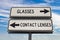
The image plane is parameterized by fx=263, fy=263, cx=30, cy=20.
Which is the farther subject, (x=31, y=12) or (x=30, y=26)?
(x=31, y=12)

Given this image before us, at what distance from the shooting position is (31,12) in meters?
26.9

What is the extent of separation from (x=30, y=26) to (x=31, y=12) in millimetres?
1438

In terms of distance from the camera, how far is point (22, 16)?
26828 millimetres

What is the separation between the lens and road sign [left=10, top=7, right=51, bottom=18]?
26.8 metres

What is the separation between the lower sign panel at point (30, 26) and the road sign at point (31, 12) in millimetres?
615

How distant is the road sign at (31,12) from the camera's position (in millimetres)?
26775

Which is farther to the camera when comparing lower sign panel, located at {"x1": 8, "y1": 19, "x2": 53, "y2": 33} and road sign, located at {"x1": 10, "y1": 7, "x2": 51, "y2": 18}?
road sign, located at {"x1": 10, "y1": 7, "x2": 51, "y2": 18}

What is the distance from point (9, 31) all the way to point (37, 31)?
2.87 metres

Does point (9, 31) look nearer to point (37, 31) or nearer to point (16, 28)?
point (16, 28)

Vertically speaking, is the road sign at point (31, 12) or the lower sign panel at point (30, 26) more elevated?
the road sign at point (31, 12)

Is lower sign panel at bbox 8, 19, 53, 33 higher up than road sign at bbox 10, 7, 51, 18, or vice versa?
road sign at bbox 10, 7, 51, 18

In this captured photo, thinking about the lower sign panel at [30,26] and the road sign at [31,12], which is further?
the road sign at [31,12]

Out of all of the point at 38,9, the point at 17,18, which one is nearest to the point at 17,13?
the point at 17,18

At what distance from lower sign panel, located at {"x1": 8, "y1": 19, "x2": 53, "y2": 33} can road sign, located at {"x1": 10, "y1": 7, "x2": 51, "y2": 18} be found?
61 cm
